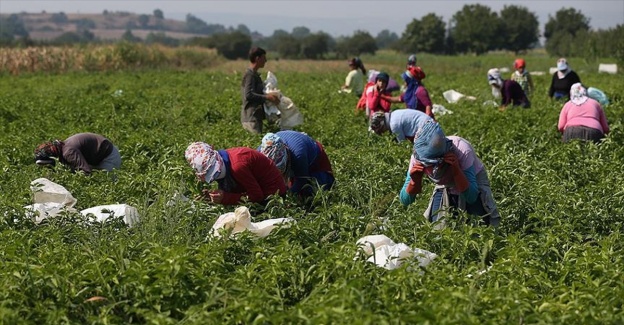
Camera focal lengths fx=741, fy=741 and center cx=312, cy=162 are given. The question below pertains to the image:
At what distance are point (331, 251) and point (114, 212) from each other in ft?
7.28

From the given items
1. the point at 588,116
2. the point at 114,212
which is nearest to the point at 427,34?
the point at 588,116

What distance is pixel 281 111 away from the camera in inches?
439

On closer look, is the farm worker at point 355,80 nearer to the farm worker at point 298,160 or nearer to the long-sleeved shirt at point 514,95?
the long-sleeved shirt at point 514,95

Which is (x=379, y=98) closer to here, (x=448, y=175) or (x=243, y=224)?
(x=448, y=175)

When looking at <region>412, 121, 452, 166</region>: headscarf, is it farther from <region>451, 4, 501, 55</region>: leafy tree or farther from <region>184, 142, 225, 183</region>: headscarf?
<region>451, 4, 501, 55</region>: leafy tree

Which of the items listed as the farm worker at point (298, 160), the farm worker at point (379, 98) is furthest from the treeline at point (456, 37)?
the farm worker at point (298, 160)

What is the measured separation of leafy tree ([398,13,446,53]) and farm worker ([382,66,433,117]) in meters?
98.6

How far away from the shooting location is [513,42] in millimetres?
106562

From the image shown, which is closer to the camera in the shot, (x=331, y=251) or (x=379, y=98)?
(x=331, y=251)

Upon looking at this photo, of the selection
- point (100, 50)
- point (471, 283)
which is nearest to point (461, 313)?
point (471, 283)

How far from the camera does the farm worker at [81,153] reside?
321 inches

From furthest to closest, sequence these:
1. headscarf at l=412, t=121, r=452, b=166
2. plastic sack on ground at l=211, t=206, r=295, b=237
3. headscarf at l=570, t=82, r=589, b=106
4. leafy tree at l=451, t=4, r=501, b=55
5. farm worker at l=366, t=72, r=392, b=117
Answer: leafy tree at l=451, t=4, r=501, b=55 < farm worker at l=366, t=72, r=392, b=117 < headscarf at l=570, t=82, r=589, b=106 < plastic sack on ground at l=211, t=206, r=295, b=237 < headscarf at l=412, t=121, r=452, b=166

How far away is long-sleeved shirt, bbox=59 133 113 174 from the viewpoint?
816 centimetres

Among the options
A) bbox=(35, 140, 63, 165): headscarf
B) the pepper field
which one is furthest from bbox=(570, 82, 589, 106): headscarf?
bbox=(35, 140, 63, 165): headscarf
